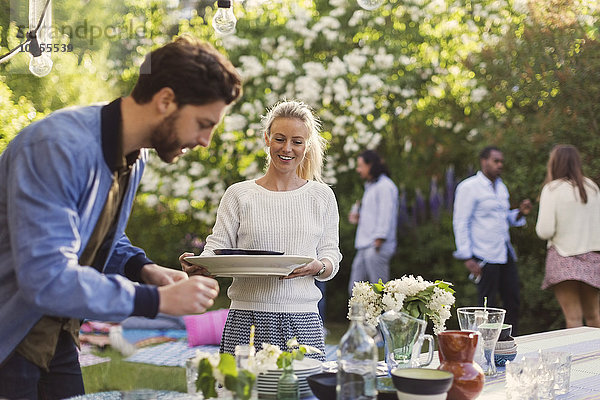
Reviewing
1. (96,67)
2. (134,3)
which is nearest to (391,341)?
(96,67)

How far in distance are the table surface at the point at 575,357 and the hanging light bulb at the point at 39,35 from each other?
245 centimetres

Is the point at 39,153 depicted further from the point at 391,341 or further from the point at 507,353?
the point at 507,353

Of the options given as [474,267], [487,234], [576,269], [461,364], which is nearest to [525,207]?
[487,234]

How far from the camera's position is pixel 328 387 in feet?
5.55

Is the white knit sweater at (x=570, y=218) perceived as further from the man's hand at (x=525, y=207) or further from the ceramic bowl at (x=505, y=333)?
the ceramic bowl at (x=505, y=333)

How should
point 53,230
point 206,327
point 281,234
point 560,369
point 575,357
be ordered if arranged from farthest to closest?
point 206,327
point 281,234
point 575,357
point 560,369
point 53,230

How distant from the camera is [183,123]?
1.59 meters

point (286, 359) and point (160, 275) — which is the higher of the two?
point (160, 275)

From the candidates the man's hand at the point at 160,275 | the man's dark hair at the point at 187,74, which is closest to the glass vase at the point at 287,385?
the man's hand at the point at 160,275

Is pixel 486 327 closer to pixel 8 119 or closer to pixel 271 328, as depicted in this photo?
pixel 271 328

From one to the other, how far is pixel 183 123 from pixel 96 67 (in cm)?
669

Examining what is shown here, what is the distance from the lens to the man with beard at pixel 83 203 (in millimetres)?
1422

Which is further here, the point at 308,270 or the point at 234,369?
the point at 308,270

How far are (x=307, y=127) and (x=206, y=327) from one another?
9.88 feet
